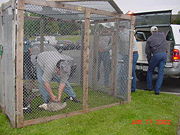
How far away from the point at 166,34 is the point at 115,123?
403 centimetres

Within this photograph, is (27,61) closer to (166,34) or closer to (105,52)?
(105,52)

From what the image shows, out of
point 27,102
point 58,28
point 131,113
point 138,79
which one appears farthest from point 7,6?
point 138,79

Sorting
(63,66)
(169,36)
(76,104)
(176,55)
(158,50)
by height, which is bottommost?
(76,104)

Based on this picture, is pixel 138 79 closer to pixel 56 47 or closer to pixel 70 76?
pixel 70 76

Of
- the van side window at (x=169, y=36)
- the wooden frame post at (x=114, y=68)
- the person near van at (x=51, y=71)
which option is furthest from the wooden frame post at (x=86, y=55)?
the van side window at (x=169, y=36)

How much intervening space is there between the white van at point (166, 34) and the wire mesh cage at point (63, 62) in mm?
1989

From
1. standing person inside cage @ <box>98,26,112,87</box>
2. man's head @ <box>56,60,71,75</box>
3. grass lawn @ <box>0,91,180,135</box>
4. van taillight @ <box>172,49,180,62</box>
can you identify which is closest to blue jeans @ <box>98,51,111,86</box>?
standing person inside cage @ <box>98,26,112,87</box>

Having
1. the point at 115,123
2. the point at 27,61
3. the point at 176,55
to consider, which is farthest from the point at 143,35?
the point at 27,61

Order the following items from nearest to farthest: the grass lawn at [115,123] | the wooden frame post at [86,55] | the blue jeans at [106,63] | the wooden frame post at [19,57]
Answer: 1. the wooden frame post at [19,57]
2. the grass lawn at [115,123]
3. the wooden frame post at [86,55]
4. the blue jeans at [106,63]

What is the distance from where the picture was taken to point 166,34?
24.7 ft

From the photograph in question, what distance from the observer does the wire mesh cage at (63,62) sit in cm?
427

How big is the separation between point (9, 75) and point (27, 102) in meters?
0.67

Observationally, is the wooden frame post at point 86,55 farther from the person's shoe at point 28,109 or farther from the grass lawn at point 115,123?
the person's shoe at point 28,109

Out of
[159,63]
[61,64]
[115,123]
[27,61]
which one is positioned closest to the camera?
[27,61]
